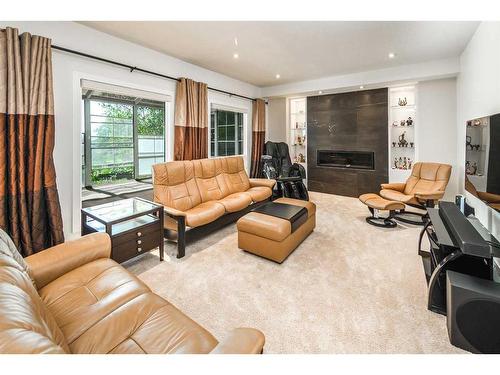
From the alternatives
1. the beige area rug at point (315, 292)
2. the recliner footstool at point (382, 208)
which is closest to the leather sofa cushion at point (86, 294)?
the beige area rug at point (315, 292)

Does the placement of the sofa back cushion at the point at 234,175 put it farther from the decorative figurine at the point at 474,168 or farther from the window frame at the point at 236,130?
the decorative figurine at the point at 474,168

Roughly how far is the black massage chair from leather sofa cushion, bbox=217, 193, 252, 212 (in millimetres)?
1172

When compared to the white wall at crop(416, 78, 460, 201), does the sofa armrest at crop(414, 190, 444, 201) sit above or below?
below

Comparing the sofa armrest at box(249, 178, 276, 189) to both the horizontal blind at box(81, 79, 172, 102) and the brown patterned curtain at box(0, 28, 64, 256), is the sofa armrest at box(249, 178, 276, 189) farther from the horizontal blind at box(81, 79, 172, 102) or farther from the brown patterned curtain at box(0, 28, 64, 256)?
the brown patterned curtain at box(0, 28, 64, 256)

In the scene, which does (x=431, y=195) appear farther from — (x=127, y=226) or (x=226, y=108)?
(x=127, y=226)

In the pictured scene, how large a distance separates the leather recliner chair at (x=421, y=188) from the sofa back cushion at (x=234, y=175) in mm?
2308

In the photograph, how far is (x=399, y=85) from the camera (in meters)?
4.84

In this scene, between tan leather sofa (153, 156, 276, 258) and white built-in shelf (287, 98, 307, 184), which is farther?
white built-in shelf (287, 98, 307, 184)

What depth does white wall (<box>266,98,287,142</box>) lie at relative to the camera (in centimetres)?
646

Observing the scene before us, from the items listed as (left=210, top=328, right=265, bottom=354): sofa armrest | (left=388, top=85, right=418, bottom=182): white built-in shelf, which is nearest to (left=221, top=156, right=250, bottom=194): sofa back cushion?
(left=388, top=85, right=418, bottom=182): white built-in shelf

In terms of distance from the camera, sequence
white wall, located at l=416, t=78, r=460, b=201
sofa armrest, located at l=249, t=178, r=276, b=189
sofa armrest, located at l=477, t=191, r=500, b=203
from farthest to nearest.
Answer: sofa armrest, located at l=249, t=178, r=276, b=189
white wall, located at l=416, t=78, r=460, b=201
sofa armrest, located at l=477, t=191, r=500, b=203

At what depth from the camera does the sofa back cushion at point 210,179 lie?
12.2ft

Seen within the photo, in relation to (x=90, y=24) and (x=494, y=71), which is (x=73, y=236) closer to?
(x=90, y=24)
